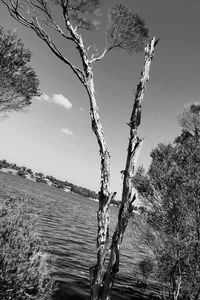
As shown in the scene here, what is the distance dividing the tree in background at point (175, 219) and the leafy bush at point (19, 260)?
5.22 meters

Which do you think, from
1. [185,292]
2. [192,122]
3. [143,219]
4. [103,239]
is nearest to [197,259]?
[185,292]

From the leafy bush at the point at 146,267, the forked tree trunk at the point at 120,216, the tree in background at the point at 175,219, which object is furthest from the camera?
the leafy bush at the point at 146,267

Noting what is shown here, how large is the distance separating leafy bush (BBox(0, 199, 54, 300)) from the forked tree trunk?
95.9 inches

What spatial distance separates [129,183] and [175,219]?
34.7ft

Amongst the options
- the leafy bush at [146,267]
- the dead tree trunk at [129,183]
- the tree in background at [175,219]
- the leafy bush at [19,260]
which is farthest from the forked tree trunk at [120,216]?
the leafy bush at [146,267]

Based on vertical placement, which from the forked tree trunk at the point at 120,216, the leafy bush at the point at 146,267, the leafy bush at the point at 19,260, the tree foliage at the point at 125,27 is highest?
the tree foliage at the point at 125,27

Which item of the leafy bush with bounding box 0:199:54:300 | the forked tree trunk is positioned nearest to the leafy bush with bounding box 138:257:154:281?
the leafy bush with bounding box 0:199:54:300

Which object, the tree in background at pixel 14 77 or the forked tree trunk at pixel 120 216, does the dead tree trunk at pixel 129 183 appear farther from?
the tree in background at pixel 14 77

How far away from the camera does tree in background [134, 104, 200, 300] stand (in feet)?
39.1

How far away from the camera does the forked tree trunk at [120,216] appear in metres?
4.27

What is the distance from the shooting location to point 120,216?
4504 mm

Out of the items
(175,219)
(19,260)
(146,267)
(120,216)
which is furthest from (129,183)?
(146,267)

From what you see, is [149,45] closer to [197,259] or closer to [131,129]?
[131,129]

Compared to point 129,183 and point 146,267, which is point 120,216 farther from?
point 146,267
